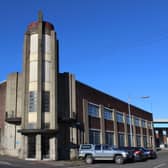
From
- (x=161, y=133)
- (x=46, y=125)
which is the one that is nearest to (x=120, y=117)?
(x=46, y=125)

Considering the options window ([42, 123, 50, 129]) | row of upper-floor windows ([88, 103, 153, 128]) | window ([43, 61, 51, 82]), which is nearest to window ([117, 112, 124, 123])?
row of upper-floor windows ([88, 103, 153, 128])

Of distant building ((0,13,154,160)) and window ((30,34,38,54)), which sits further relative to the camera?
window ((30,34,38,54))

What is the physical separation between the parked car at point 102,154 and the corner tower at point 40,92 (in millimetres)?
3874

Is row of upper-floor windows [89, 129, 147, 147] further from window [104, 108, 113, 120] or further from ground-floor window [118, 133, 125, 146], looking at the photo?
window [104, 108, 113, 120]

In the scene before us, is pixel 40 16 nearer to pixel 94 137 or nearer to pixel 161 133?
pixel 94 137

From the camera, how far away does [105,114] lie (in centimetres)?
5203

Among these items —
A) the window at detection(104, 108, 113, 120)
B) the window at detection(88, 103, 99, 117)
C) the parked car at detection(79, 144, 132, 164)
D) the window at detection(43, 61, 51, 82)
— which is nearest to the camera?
the parked car at detection(79, 144, 132, 164)

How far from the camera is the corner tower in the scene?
35812 mm

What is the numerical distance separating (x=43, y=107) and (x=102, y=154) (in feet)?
28.7

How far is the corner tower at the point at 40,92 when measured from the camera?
35812 mm

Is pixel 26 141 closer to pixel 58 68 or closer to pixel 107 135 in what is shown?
pixel 58 68

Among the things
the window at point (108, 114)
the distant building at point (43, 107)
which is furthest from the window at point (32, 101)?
the window at point (108, 114)

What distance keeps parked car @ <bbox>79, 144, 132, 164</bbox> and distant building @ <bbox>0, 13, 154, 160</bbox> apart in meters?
3.87

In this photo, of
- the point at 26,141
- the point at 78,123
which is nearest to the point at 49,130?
the point at 26,141
